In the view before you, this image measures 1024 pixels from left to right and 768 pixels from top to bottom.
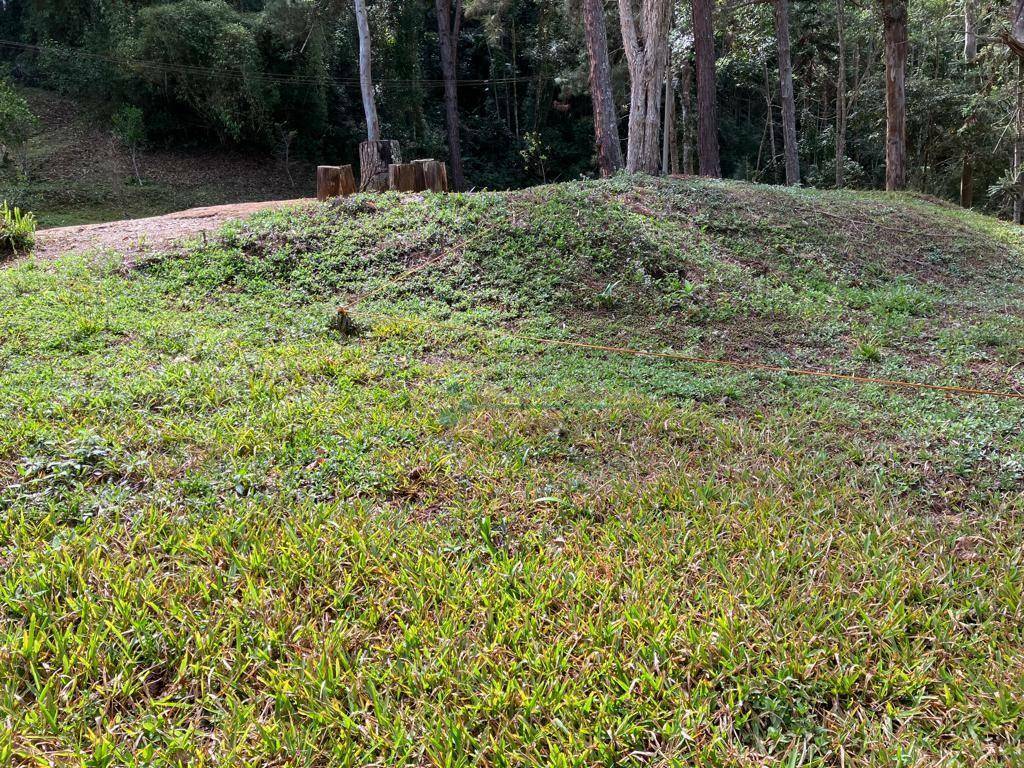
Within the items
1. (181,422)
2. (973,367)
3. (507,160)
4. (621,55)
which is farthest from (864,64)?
(181,422)

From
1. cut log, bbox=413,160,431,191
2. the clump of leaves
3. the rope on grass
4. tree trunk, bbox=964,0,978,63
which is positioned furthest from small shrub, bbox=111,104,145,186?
tree trunk, bbox=964,0,978,63

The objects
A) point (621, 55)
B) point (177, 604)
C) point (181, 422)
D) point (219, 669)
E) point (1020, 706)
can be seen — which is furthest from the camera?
point (621, 55)

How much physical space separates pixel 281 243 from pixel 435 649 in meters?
5.35

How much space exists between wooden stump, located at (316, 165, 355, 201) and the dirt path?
1.82 ft

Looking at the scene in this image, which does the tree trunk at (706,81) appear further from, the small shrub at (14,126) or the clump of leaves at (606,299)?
the small shrub at (14,126)

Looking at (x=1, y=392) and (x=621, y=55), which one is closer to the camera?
(x=1, y=392)

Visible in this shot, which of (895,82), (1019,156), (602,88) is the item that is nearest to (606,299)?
(602,88)

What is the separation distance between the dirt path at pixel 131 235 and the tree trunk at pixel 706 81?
8.86 meters

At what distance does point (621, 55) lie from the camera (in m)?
22.8

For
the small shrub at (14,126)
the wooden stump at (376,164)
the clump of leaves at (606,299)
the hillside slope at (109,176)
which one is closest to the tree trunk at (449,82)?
the hillside slope at (109,176)

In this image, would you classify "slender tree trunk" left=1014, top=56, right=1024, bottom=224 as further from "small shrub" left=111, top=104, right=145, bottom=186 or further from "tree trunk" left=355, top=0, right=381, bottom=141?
"small shrub" left=111, top=104, right=145, bottom=186

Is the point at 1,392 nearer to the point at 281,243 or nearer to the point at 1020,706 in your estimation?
the point at 281,243

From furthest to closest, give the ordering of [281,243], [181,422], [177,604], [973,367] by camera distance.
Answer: [281,243] < [973,367] < [181,422] < [177,604]

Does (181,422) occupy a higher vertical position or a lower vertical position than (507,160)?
lower
